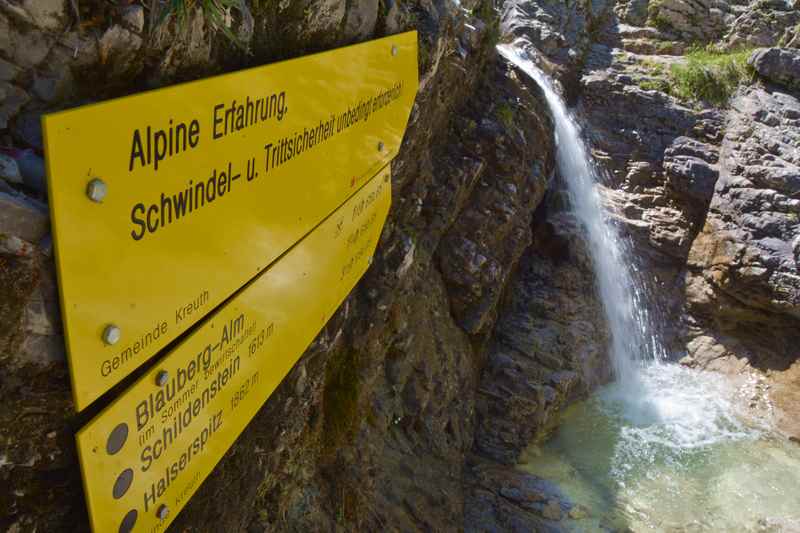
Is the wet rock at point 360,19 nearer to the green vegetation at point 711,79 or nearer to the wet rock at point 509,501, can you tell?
the wet rock at point 509,501

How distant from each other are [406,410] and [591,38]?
435 inches

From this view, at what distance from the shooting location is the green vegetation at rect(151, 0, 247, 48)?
271 centimetres

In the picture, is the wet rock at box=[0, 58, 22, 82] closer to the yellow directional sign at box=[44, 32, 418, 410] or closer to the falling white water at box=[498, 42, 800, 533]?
the yellow directional sign at box=[44, 32, 418, 410]

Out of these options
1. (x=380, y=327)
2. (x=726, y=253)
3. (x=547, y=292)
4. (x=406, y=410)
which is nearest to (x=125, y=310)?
Result: (x=380, y=327)

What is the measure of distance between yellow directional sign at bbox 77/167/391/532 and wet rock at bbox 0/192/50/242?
0.65 m

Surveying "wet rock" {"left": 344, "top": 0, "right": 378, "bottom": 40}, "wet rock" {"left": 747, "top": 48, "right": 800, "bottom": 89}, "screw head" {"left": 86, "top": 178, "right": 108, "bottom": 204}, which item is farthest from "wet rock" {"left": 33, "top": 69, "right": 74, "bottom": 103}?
"wet rock" {"left": 747, "top": 48, "right": 800, "bottom": 89}

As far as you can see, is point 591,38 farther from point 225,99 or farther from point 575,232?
point 225,99

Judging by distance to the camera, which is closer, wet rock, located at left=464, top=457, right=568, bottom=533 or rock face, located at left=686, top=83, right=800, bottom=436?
wet rock, located at left=464, top=457, right=568, bottom=533

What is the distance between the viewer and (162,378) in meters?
2.61

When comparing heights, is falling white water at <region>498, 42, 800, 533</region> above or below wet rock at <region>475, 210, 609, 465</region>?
below

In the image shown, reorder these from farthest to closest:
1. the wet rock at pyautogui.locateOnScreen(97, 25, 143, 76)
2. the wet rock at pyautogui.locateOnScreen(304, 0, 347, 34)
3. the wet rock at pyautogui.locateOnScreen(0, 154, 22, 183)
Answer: the wet rock at pyautogui.locateOnScreen(304, 0, 347, 34) → the wet rock at pyautogui.locateOnScreen(97, 25, 143, 76) → the wet rock at pyautogui.locateOnScreen(0, 154, 22, 183)

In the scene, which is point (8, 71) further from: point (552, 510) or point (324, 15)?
point (552, 510)

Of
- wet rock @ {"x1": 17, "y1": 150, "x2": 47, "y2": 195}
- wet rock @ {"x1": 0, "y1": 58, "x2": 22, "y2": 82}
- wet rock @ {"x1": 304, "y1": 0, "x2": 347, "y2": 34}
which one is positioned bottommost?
wet rock @ {"x1": 17, "y1": 150, "x2": 47, "y2": 195}

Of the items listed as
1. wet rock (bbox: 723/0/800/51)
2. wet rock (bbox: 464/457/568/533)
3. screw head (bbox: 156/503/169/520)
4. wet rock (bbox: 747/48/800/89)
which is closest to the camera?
screw head (bbox: 156/503/169/520)
